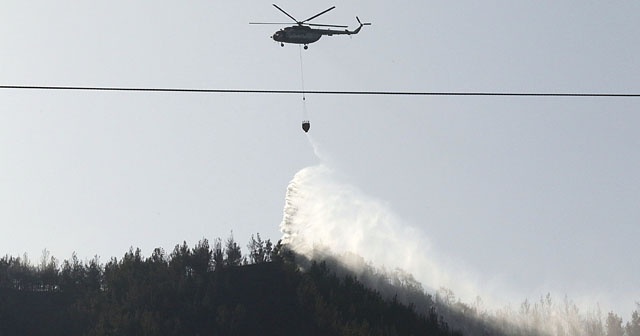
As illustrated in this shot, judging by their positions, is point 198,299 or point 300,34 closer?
point 300,34

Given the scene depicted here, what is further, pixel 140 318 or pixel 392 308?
pixel 392 308

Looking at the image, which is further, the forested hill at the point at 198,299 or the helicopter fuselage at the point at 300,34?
the forested hill at the point at 198,299

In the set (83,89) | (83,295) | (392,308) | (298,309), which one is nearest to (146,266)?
(83,295)

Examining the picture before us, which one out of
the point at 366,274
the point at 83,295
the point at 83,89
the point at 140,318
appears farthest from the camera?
the point at 366,274

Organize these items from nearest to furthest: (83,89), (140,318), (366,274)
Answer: (83,89)
(140,318)
(366,274)

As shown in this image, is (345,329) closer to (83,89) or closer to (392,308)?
(392,308)

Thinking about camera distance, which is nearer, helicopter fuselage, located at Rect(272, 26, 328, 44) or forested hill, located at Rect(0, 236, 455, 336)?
helicopter fuselage, located at Rect(272, 26, 328, 44)

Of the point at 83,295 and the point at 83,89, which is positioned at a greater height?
the point at 83,295
